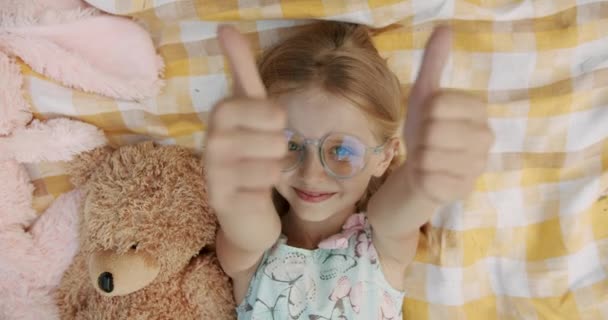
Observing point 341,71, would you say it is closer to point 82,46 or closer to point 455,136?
point 455,136

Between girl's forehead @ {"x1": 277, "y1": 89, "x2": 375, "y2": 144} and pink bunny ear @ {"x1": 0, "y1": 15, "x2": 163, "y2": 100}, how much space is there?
0.30m

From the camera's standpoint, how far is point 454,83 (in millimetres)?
1230

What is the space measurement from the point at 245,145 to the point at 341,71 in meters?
0.37

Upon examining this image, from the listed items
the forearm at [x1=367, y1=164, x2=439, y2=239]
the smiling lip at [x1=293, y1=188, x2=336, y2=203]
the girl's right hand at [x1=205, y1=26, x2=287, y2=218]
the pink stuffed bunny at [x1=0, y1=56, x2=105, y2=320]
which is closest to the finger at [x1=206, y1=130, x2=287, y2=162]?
the girl's right hand at [x1=205, y1=26, x2=287, y2=218]

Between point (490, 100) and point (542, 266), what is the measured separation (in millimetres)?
334

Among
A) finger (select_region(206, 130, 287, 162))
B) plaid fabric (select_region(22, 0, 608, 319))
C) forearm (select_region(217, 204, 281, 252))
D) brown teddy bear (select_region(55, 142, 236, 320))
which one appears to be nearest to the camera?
finger (select_region(206, 130, 287, 162))

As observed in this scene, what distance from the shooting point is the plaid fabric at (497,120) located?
117 cm

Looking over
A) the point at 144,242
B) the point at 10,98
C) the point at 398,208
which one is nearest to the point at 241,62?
the point at 398,208

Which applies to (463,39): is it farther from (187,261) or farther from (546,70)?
(187,261)

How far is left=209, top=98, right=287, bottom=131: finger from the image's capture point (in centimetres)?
69

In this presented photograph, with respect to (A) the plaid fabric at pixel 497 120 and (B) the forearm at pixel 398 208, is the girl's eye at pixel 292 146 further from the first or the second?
(A) the plaid fabric at pixel 497 120

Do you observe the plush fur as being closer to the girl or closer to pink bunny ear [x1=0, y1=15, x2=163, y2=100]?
pink bunny ear [x1=0, y1=15, x2=163, y2=100]

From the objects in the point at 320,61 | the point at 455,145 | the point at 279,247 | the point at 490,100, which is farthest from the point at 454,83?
the point at 455,145

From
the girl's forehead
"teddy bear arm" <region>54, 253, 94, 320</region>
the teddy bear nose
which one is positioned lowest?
"teddy bear arm" <region>54, 253, 94, 320</region>
